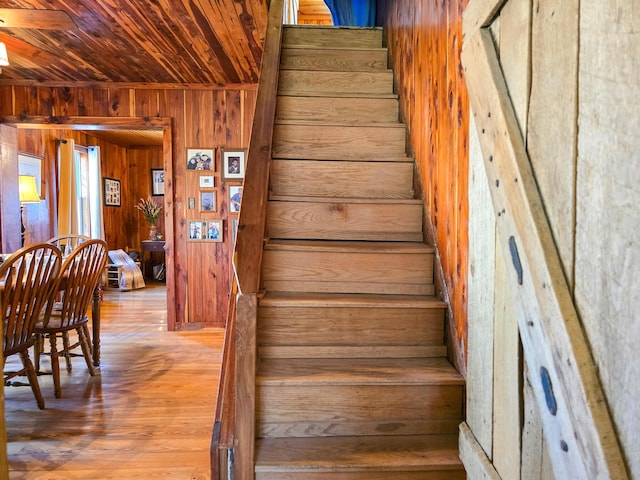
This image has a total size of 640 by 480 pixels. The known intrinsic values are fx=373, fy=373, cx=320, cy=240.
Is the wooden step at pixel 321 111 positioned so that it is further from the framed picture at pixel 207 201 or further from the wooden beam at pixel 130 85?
the framed picture at pixel 207 201

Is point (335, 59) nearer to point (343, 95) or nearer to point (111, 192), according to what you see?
point (343, 95)

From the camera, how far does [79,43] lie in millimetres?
2939

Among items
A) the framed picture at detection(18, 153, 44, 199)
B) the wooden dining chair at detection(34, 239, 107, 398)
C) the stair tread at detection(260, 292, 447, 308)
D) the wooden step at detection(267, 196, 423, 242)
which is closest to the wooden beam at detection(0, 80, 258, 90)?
the framed picture at detection(18, 153, 44, 199)

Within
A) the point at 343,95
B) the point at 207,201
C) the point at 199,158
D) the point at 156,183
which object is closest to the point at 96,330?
the point at 207,201

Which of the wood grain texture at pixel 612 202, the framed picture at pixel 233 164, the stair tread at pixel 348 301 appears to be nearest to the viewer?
the wood grain texture at pixel 612 202

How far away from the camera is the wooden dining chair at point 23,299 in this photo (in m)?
1.99

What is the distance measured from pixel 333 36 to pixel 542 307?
9.77 feet

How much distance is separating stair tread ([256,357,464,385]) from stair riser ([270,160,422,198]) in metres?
0.93

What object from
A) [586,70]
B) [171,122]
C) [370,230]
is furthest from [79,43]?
[586,70]

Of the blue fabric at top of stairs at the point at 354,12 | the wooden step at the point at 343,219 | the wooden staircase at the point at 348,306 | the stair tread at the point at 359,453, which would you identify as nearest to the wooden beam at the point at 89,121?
the wooden staircase at the point at 348,306

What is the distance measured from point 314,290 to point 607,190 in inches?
49.4

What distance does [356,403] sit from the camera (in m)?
1.36

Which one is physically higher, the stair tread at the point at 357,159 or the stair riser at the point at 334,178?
the stair tread at the point at 357,159

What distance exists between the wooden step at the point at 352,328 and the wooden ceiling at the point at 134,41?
2147 millimetres
